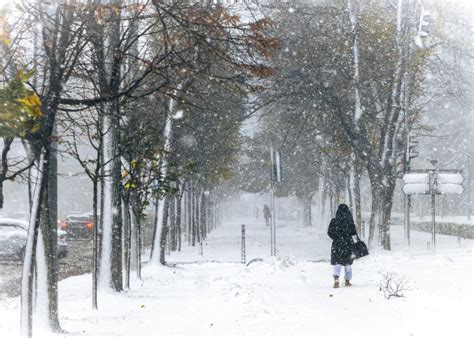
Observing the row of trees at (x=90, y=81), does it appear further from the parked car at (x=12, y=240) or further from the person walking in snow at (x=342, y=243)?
the parked car at (x=12, y=240)

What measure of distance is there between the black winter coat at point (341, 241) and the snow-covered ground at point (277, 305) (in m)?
0.60

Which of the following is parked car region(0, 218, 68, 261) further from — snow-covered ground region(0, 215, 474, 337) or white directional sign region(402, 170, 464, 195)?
white directional sign region(402, 170, 464, 195)

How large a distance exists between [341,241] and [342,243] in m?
0.06

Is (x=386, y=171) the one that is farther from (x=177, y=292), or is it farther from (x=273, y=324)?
(x=273, y=324)

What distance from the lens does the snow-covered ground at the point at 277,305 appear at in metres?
8.51

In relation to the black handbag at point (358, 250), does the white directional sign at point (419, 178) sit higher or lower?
higher

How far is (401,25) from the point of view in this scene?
→ 21.8 metres

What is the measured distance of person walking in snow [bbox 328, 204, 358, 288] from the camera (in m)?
13.7

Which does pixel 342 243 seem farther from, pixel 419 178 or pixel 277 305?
pixel 419 178

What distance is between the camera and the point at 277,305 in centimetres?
1068

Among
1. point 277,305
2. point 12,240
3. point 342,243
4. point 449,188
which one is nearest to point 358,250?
point 342,243

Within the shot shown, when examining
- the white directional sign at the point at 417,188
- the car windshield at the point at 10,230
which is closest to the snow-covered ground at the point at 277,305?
the white directional sign at the point at 417,188

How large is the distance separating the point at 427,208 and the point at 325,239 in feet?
135

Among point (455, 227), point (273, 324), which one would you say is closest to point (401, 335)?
point (273, 324)
